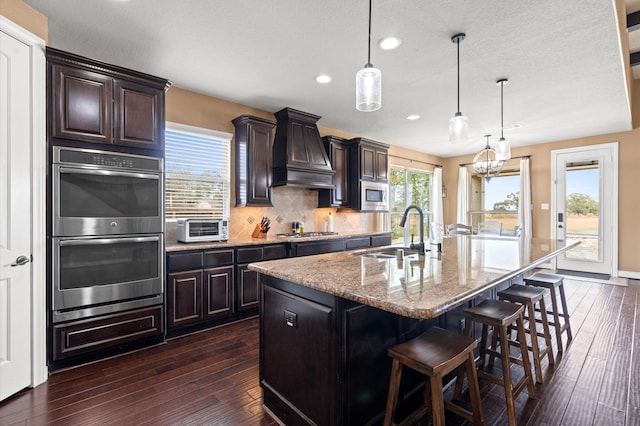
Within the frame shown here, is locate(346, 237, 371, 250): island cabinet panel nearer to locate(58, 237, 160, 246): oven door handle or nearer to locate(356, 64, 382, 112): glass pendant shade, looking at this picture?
locate(58, 237, 160, 246): oven door handle

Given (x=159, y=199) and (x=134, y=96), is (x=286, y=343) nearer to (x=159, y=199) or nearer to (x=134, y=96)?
(x=159, y=199)

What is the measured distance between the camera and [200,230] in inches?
135

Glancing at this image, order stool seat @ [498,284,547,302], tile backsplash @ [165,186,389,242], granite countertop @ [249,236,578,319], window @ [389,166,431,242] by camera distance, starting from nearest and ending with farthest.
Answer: granite countertop @ [249,236,578,319] → stool seat @ [498,284,547,302] → tile backsplash @ [165,186,389,242] → window @ [389,166,431,242]

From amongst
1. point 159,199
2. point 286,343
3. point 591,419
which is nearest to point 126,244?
point 159,199

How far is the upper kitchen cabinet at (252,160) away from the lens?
3982 mm

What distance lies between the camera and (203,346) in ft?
9.45

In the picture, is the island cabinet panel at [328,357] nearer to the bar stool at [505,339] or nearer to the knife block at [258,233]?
the bar stool at [505,339]

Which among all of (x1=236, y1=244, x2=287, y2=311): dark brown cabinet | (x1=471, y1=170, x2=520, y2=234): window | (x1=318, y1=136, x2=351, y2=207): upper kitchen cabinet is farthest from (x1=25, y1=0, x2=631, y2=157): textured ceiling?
(x1=471, y1=170, x2=520, y2=234): window

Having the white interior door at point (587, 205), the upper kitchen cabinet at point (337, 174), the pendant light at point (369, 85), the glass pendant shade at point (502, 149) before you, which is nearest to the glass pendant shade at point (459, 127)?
the pendant light at point (369, 85)

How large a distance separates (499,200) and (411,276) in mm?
6706

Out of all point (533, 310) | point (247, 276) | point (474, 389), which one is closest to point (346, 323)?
point (474, 389)

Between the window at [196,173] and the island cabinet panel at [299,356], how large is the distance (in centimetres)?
229

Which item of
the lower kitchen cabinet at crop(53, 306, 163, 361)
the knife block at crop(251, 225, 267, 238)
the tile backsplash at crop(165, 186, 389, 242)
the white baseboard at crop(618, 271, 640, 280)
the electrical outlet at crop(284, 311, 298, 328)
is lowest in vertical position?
the white baseboard at crop(618, 271, 640, 280)

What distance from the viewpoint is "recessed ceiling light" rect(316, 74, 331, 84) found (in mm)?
3311
